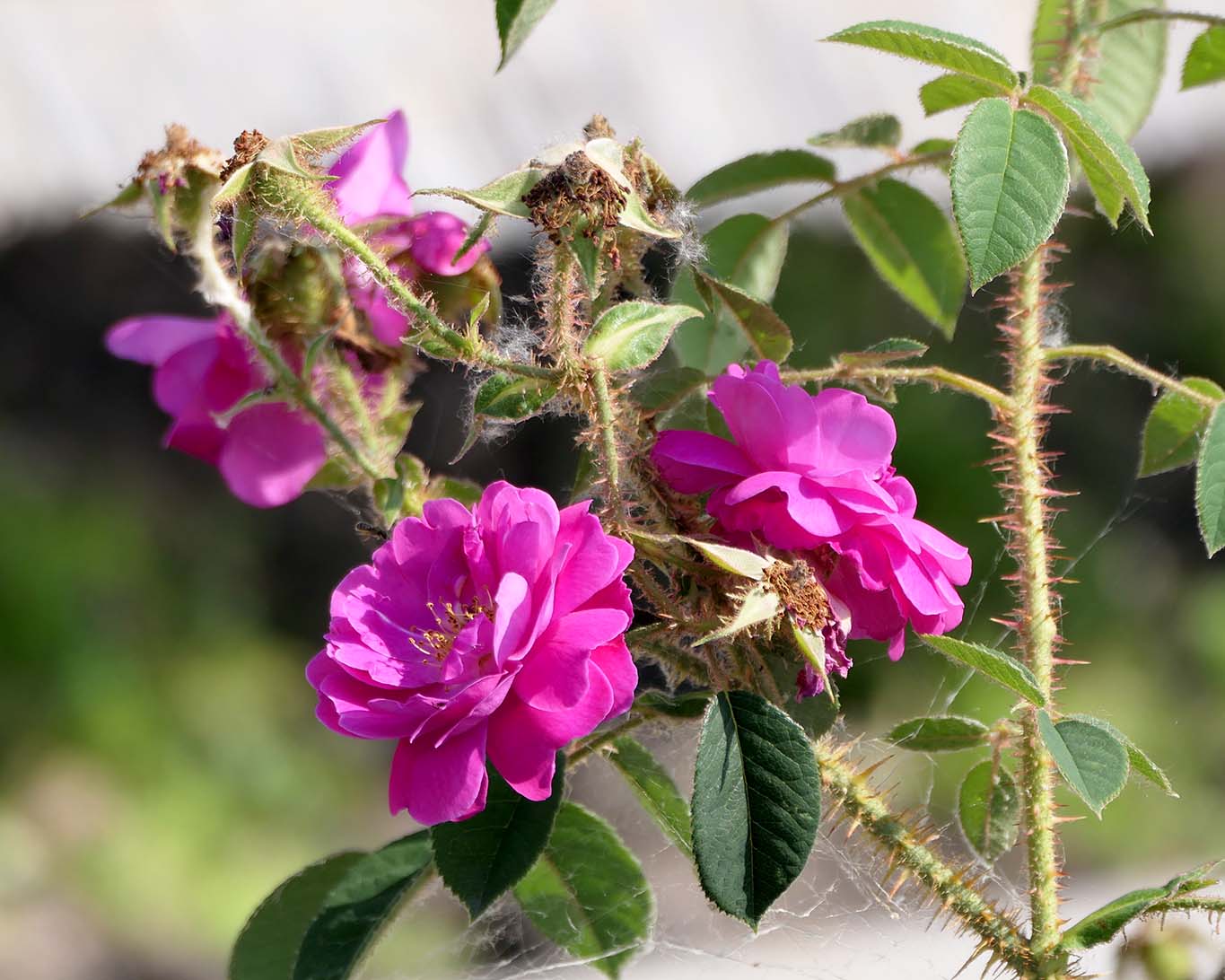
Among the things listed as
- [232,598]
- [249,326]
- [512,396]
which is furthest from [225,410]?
[232,598]

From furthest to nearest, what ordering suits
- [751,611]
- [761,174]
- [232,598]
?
1. [232,598]
2. [761,174]
3. [751,611]

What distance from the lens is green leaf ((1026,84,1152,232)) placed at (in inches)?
15.5

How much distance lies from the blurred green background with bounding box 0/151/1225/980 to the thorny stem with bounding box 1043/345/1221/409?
1.51 metres

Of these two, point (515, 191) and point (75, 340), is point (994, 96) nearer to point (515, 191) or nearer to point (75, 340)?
point (515, 191)

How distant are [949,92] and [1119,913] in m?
0.30

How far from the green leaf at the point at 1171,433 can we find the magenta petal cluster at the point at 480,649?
0.27 meters

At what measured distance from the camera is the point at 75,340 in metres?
2.98

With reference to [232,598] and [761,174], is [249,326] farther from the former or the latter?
[232,598]

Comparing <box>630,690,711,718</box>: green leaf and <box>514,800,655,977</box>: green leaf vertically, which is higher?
<box>630,690,711,718</box>: green leaf

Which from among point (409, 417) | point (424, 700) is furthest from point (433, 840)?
point (409, 417)

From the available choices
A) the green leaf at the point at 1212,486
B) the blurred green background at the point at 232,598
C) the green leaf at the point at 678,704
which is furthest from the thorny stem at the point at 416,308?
the blurred green background at the point at 232,598

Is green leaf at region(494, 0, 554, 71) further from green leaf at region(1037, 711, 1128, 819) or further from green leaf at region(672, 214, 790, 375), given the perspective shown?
green leaf at region(1037, 711, 1128, 819)

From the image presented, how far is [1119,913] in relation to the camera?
38cm

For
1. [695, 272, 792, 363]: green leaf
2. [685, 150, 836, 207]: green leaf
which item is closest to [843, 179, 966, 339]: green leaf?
[685, 150, 836, 207]: green leaf
